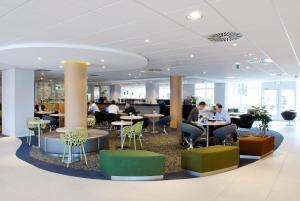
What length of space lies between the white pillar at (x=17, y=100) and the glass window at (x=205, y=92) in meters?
14.8

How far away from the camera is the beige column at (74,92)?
7.96m

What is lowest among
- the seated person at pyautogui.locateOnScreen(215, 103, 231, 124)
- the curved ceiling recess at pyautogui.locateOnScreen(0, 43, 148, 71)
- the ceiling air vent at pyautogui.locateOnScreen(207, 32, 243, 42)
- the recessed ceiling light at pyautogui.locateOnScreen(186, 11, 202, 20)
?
the seated person at pyautogui.locateOnScreen(215, 103, 231, 124)

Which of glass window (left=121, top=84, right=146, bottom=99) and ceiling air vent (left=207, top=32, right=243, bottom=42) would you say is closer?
ceiling air vent (left=207, top=32, right=243, bottom=42)

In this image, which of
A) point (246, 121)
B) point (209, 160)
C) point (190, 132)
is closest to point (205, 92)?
point (246, 121)

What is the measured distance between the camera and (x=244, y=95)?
21.4 meters

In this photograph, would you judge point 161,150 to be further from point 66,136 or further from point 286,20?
point 286,20

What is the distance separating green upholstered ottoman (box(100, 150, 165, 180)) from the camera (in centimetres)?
488

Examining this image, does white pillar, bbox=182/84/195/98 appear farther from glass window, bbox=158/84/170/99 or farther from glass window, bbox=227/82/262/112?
glass window, bbox=227/82/262/112

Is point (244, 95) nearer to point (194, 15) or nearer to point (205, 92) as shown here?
point (205, 92)

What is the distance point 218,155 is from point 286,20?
2959 mm

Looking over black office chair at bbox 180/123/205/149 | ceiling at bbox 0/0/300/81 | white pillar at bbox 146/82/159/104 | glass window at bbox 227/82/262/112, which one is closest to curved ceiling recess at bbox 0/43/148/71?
ceiling at bbox 0/0/300/81

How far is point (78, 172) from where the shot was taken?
18.0ft

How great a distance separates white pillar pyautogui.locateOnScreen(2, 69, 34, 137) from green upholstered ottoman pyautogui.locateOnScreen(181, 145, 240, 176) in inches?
308

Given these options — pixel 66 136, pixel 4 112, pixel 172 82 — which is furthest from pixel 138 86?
pixel 66 136
